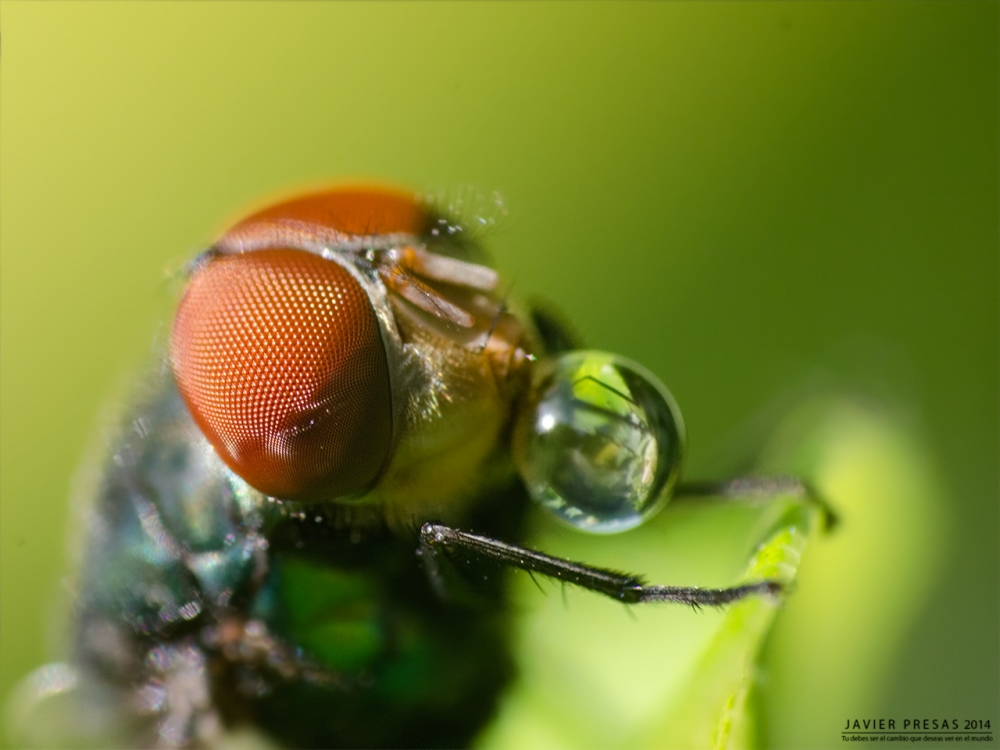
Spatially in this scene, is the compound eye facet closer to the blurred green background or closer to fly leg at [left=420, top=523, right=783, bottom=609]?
fly leg at [left=420, top=523, right=783, bottom=609]

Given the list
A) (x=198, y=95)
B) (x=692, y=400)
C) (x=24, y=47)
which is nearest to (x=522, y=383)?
(x=692, y=400)

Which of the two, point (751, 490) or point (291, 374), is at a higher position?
point (751, 490)

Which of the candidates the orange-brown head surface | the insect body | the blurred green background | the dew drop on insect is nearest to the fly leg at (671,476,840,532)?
the insect body

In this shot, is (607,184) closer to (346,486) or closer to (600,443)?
(600,443)

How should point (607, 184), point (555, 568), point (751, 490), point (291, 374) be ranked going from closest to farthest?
1. point (291, 374)
2. point (555, 568)
3. point (751, 490)
4. point (607, 184)

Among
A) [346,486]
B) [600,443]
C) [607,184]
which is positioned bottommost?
[346,486]

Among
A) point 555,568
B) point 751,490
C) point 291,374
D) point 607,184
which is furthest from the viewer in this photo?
point 607,184

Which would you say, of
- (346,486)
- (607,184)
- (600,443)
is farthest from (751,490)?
(607,184)

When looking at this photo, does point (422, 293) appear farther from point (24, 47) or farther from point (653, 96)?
point (24, 47)
